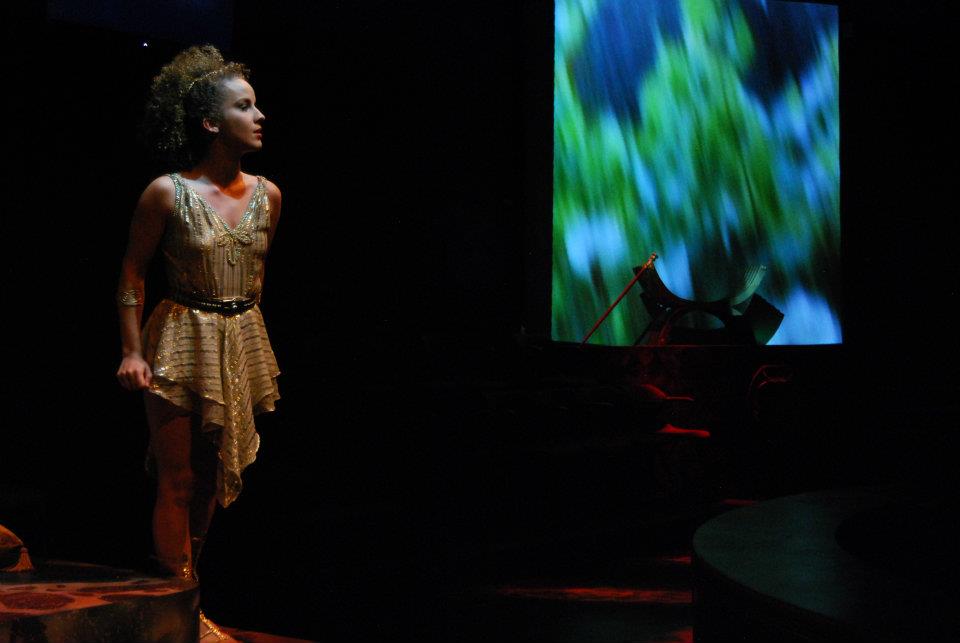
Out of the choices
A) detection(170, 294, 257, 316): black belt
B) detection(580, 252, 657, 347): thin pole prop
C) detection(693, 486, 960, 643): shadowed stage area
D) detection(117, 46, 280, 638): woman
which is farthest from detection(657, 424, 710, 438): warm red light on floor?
detection(170, 294, 257, 316): black belt

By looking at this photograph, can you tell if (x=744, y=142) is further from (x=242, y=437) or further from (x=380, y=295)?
(x=242, y=437)

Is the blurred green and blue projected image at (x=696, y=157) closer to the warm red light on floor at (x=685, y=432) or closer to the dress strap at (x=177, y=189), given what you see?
the warm red light on floor at (x=685, y=432)

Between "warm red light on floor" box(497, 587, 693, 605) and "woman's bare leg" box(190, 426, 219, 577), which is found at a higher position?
"woman's bare leg" box(190, 426, 219, 577)

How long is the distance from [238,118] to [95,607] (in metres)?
1.18

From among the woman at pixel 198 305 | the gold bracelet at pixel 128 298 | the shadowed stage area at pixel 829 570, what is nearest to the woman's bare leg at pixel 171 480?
the woman at pixel 198 305

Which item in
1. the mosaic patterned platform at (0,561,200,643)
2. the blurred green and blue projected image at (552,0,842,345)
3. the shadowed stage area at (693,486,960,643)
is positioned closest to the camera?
the shadowed stage area at (693,486,960,643)

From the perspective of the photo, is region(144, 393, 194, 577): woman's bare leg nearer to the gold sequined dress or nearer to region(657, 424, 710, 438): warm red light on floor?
the gold sequined dress

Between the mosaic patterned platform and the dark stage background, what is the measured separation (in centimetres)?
58

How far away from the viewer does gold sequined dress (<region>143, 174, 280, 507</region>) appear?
8.34 ft

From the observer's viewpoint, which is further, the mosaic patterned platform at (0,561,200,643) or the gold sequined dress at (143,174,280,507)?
the gold sequined dress at (143,174,280,507)

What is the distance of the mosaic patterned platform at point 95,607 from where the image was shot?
2.17 m

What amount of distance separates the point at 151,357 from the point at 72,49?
1100mm

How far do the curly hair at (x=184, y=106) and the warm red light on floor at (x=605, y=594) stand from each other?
1866mm

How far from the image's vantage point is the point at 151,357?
2.57 metres
